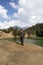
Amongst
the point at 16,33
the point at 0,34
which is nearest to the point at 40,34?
the point at 16,33

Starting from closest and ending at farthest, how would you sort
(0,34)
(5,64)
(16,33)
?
(5,64), (0,34), (16,33)

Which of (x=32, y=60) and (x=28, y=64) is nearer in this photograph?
(x=28, y=64)

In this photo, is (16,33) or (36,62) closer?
(36,62)

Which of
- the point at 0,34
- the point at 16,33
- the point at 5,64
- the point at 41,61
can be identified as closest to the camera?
the point at 5,64

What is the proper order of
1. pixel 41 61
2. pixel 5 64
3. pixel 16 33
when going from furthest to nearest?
pixel 16 33 → pixel 41 61 → pixel 5 64

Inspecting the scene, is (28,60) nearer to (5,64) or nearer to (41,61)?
(41,61)

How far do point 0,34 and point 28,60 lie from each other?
104m

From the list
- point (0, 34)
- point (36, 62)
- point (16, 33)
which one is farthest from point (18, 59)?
point (16, 33)

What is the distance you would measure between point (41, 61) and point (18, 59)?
2.20 m

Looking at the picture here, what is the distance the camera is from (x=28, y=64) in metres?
15.4

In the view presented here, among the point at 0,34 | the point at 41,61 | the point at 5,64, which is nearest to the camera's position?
the point at 5,64

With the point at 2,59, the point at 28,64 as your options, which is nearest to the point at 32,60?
the point at 28,64

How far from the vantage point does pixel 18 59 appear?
17234 millimetres

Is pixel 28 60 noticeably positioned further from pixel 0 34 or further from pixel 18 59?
pixel 0 34
